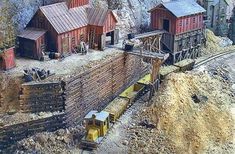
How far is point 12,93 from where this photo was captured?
1291 inches

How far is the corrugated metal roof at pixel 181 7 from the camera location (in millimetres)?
45494

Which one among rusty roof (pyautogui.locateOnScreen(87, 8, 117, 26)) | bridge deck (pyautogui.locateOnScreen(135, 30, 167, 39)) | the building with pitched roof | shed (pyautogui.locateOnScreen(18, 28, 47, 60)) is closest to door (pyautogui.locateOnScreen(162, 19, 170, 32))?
bridge deck (pyautogui.locateOnScreen(135, 30, 167, 39))

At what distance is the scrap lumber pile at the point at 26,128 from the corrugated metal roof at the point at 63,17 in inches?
337

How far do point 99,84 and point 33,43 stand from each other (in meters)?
6.95


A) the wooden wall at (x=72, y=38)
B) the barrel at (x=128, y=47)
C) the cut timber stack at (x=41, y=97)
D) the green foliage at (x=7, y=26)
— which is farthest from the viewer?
the barrel at (x=128, y=47)

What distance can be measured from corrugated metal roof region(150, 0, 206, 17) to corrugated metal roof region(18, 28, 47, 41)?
49.8 feet

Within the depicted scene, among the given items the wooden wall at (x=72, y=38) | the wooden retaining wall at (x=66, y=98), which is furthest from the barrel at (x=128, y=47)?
the wooden wall at (x=72, y=38)

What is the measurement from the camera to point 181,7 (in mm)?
46969

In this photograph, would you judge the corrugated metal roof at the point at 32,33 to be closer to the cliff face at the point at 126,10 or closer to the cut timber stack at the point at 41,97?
the cliff face at the point at 126,10

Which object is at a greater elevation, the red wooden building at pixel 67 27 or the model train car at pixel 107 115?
the red wooden building at pixel 67 27

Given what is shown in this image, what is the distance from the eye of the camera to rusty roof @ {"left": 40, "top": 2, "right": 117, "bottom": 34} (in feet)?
122

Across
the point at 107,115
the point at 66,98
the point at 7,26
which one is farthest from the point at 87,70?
the point at 7,26

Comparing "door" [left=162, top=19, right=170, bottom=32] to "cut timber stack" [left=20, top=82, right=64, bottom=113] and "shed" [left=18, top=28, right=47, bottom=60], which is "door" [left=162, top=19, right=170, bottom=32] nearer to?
"shed" [left=18, top=28, right=47, bottom=60]

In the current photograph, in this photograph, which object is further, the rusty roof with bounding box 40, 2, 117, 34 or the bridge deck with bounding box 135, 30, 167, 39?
the bridge deck with bounding box 135, 30, 167, 39
